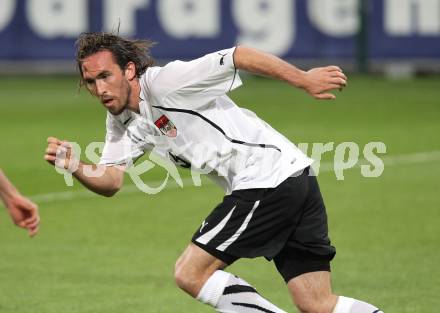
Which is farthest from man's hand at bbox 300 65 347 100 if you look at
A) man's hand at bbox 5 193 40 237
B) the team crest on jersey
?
man's hand at bbox 5 193 40 237

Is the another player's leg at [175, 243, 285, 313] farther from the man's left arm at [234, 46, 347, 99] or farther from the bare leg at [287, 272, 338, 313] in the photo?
the man's left arm at [234, 46, 347, 99]

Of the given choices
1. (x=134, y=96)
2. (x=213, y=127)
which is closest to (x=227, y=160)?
(x=213, y=127)

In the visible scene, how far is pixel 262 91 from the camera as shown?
1055 inches

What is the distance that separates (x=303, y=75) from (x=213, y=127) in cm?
59

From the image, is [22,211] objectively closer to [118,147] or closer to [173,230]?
[118,147]

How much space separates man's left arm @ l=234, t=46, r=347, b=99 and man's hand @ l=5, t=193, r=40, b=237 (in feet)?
4.48

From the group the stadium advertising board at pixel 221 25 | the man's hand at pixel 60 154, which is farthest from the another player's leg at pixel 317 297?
the stadium advertising board at pixel 221 25

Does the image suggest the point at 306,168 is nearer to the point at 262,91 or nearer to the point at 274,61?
the point at 274,61

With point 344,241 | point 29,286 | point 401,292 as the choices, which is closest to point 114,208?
point 344,241

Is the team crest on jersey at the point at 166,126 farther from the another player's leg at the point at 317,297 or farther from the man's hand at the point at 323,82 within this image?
the another player's leg at the point at 317,297

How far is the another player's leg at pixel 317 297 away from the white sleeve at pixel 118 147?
1205mm

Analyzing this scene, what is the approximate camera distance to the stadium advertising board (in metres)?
27.5

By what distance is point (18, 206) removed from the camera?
579 cm

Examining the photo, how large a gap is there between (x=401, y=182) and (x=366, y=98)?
10417mm
